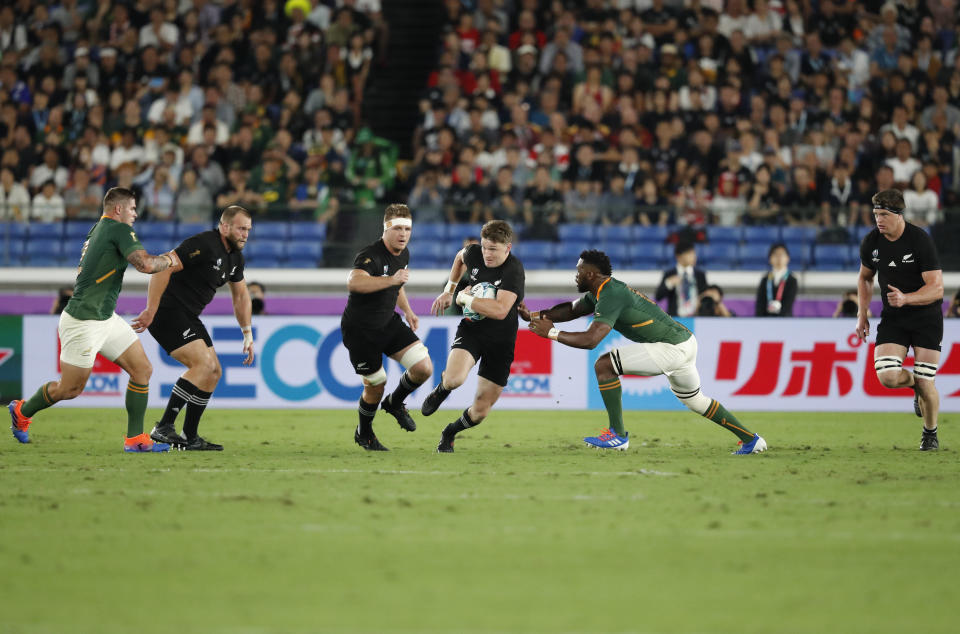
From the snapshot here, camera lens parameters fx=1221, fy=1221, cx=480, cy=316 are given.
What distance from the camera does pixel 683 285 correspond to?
1631 centimetres

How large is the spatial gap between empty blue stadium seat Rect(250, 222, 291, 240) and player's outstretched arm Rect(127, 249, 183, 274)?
9.10m

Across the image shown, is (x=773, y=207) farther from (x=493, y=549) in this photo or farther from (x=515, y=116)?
(x=493, y=549)

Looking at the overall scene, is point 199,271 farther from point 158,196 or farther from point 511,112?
point 511,112

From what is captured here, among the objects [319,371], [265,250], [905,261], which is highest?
[905,261]

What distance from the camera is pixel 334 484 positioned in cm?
818

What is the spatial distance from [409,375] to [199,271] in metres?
1.98

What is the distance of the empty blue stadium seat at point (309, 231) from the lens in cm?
1870

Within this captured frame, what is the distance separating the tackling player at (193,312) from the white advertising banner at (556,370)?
5035 millimetres

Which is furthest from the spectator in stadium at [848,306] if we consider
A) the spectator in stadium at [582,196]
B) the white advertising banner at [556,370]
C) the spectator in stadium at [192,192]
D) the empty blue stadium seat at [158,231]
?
the empty blue stadium seat at [158,231]

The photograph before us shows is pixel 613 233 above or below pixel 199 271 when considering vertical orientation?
above

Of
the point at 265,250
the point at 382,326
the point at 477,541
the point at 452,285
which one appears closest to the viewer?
the point at 477,541

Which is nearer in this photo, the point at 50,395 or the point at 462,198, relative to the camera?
the point at 50,395

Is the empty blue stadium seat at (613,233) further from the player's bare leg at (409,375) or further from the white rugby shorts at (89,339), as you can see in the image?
the white rugby shorts at (89,339)

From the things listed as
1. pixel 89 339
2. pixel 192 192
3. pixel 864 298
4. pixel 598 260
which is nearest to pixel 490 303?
pixel 598 260
